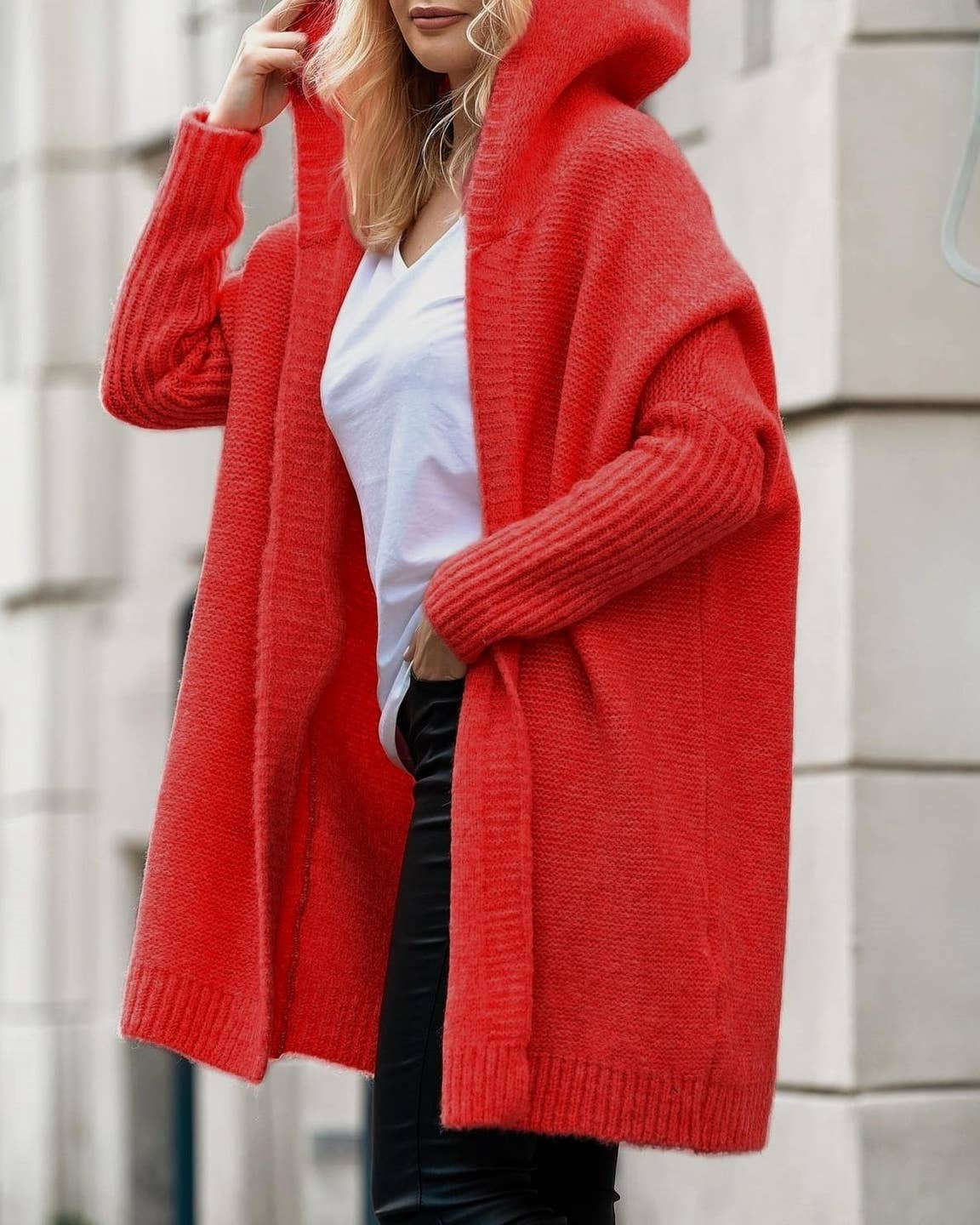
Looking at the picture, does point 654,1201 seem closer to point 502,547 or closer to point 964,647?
point 964,647

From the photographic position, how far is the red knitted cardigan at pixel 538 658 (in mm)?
2449

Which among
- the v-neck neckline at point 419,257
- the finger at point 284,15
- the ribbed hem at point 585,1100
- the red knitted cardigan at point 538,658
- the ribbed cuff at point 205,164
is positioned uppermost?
the finger at point 284,15

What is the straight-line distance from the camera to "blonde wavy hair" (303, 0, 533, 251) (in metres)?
2.81

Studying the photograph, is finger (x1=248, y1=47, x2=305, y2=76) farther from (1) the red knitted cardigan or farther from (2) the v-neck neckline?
(2) the v-neck neckline

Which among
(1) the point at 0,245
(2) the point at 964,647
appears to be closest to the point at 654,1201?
(2) the point at 964,647

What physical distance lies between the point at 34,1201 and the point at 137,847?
119 centimetres

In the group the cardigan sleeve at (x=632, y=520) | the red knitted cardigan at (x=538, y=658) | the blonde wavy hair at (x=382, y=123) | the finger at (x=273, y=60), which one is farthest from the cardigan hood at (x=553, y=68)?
the finger at (x=273, y=60)

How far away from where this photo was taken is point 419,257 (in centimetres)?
277

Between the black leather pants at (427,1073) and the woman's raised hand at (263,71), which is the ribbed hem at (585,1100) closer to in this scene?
the black leather pants at (427,1073)

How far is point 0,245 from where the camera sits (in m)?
7.69

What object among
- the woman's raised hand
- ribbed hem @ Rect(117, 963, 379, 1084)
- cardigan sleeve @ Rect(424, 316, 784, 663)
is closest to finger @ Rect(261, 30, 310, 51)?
the woman's raised hand

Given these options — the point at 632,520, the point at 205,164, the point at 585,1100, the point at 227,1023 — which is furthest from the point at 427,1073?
the point at 205,164

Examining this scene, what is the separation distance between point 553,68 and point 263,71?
0.51 meters

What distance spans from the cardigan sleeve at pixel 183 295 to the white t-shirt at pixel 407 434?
32 centimetres
